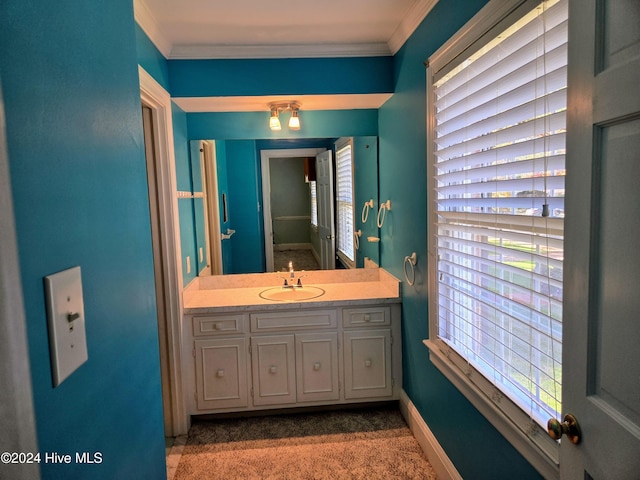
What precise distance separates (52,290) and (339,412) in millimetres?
2577

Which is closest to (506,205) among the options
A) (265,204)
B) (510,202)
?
(510,202)

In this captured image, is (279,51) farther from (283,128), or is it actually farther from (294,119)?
(283,128)

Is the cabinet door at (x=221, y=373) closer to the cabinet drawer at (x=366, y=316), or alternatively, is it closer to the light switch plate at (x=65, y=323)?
the cabinet drawer at (x=366, y=316)

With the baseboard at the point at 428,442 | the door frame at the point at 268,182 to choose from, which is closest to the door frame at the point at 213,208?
the door frame at the point at 268,182

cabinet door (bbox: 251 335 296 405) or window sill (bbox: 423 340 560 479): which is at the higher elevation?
window sill (bbox: 423 340 560 479)

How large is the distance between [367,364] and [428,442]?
0.65 meters

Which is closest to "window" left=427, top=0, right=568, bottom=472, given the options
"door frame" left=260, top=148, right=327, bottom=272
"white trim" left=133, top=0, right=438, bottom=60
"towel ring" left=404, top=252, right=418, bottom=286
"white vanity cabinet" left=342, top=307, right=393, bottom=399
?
"towel ring" left=404, top=252, right=418, bottom=286

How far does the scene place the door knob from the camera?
85 centimetres

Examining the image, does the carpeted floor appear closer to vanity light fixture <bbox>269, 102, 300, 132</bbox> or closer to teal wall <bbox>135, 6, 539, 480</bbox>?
teal wall <bbox>135, 6, 539, 480</bbox>

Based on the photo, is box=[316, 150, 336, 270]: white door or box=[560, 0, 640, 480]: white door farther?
box=[316, 150, 336, 270]: white door

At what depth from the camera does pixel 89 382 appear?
2.18 feet

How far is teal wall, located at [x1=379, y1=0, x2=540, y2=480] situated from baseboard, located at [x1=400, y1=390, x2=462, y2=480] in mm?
48

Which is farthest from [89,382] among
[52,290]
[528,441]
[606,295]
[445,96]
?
[445,96]

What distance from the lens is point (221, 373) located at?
2.67 metres
